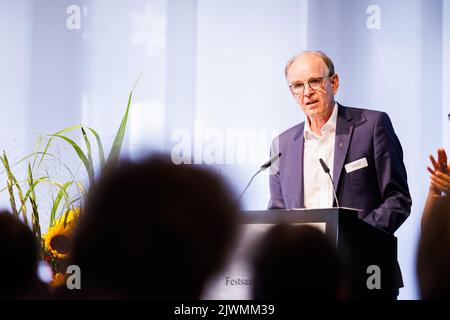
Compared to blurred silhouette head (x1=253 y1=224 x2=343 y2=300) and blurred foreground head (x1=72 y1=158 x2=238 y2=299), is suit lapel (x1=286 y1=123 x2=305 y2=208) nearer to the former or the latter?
blurred silhouette head (x1=253 y1=224 x2=343 y2=300)

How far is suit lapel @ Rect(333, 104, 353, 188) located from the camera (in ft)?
7.79

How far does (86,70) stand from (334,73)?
3.27 feet

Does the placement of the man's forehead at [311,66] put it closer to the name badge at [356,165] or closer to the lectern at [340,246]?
the name badge at [356,165]

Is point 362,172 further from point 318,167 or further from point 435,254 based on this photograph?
point 435,254

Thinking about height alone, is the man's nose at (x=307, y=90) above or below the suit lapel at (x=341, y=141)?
above

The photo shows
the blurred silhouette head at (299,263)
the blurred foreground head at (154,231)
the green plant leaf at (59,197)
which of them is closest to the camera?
the blurred foreground head at (154,231)

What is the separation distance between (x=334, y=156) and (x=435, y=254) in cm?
94

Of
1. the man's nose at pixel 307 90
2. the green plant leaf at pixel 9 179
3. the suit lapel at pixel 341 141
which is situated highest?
the man's nose at pixel 307 90

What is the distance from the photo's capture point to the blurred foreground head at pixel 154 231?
118 cm

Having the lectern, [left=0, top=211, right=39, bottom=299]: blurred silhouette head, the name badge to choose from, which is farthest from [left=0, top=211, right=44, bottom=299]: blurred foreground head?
the name badge

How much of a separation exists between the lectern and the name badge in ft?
1.28

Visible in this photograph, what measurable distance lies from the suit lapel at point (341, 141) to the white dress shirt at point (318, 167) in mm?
17

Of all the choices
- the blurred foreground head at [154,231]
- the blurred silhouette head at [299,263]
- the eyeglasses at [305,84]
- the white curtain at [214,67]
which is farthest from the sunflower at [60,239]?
the eyeglasses at [305,84]

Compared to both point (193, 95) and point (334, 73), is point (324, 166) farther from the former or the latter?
point (193, 95)
